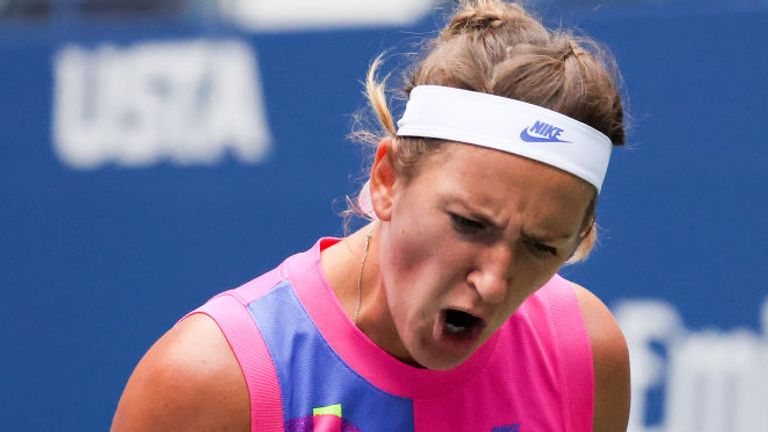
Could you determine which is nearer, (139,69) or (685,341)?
(685,341)

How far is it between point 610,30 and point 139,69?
5.32 feet

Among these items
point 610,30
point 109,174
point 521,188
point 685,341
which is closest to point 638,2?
point 610,30

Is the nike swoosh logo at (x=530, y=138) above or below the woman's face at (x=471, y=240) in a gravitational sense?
above

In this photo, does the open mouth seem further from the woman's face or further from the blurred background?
the blurred background

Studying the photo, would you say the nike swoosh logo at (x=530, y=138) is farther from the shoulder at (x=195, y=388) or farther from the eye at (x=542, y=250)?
the shoulder at (x=195, y=388)

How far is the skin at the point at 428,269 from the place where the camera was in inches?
75.5

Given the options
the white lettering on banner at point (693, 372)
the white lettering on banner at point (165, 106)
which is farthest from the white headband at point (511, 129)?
the white lettering on banner at point (165, 106)

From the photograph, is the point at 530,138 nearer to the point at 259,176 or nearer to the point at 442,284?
the point at 442,284

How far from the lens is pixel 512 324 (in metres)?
2.28

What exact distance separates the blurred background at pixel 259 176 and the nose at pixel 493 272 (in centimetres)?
235

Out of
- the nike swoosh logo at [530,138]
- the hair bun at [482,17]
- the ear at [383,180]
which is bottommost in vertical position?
the ear at [383,180]

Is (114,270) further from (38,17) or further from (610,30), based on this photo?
(610,30)

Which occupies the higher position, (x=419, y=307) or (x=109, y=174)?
(x=109, y=174)

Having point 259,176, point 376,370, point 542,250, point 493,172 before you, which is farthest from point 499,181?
point 259,176
